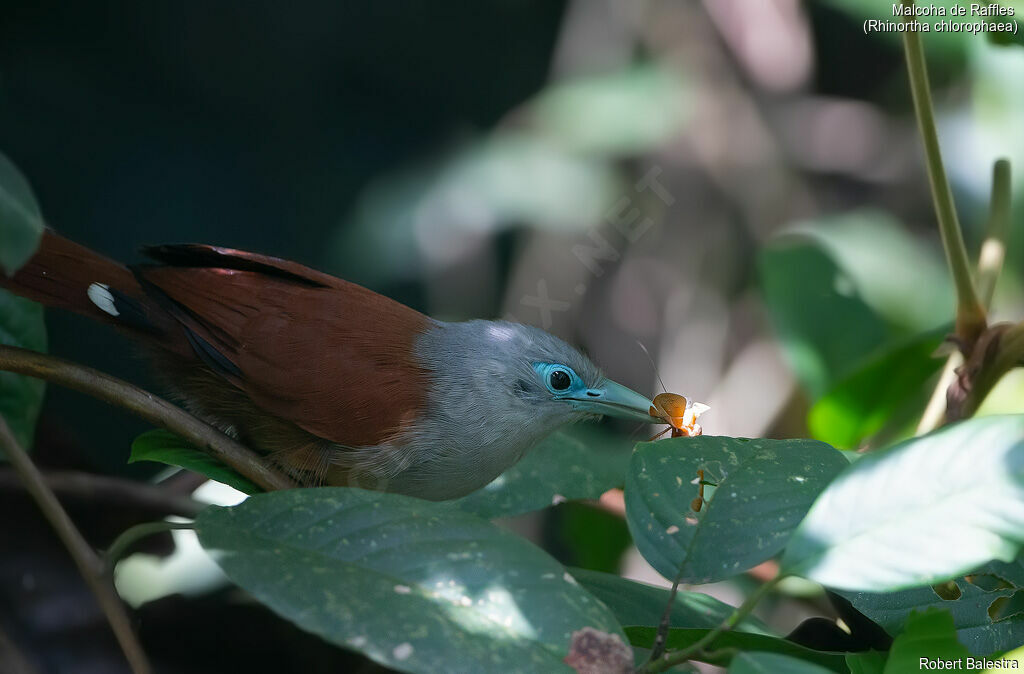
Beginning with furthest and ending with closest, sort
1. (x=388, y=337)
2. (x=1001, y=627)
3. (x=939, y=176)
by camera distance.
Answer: (x=388, y=337)
(x=939, y=176)
(x=1001, y=627)

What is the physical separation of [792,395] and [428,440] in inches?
104

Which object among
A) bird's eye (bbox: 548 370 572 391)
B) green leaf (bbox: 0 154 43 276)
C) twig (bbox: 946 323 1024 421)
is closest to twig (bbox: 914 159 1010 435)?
twig (bbox: 946 323 1024 421)

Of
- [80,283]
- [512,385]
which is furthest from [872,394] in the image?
[80,283]

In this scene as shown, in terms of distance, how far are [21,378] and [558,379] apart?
1.44m

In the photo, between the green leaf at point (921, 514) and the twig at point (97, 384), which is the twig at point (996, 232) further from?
the twig at point (97, 384)

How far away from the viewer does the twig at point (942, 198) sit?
183 cm

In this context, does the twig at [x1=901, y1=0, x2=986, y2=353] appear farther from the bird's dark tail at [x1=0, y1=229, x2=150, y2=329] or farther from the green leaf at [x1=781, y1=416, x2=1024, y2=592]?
the bird's dark tail at [x1=0, y1=229, x2=150, y2=329]

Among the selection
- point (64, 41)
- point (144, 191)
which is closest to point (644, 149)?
point (144, 191)

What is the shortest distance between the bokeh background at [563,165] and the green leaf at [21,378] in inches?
61.3

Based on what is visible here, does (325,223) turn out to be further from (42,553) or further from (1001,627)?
(1001,627)

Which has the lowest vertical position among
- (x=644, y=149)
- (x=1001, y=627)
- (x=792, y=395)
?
(x=792, y=395)

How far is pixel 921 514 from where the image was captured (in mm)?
1161

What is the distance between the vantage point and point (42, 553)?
2225 mm

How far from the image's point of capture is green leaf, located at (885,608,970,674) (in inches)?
48.8
